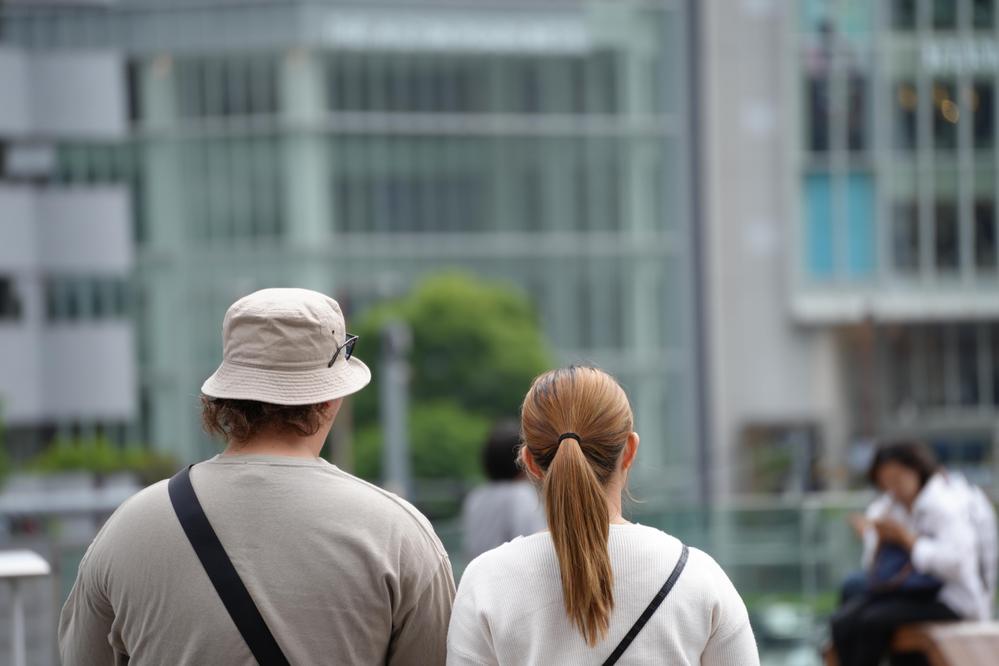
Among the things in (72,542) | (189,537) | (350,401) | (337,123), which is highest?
(337,123)

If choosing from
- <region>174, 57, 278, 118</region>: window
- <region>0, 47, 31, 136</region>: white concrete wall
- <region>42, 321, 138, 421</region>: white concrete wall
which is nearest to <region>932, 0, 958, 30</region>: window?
<region>174, 57, 278, 118</region>: window

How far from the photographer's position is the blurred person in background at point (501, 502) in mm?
6668

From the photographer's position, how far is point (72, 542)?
7539mm

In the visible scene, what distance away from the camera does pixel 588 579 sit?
3.10 meters

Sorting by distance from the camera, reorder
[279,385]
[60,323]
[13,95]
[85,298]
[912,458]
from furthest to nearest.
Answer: [85,298]
[60,323]
[13,95]
[912,458]
[279,385]

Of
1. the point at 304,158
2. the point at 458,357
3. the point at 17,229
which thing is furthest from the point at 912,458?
the point at 304,158

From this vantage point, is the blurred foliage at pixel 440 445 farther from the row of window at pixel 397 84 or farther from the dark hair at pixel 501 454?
the dark hair at pixel 501 454

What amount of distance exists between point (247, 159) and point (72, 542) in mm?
45111

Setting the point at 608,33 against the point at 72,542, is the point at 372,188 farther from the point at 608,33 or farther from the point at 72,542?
the point at 72,542

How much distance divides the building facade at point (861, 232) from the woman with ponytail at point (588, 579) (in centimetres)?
4731

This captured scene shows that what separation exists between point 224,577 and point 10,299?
144ft

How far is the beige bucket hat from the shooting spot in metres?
3.21

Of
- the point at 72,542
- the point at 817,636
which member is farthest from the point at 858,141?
the point at 72,542

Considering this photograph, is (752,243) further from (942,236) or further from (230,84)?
(230,84)
